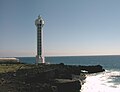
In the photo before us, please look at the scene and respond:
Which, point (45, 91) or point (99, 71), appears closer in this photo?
point (45, 91)

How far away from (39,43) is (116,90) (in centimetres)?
4060

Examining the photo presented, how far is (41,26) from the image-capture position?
79562 mm

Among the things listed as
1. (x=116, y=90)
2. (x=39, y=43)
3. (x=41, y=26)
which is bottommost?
(x=116, y=90)

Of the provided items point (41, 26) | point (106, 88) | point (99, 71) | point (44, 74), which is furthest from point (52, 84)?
point (41, 26)

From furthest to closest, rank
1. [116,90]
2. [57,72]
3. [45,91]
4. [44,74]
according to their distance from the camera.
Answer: [57,72], [44,74], [116,90], [45,91]

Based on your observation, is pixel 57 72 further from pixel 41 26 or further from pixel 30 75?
pixel 41 26

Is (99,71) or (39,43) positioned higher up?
(39,43)

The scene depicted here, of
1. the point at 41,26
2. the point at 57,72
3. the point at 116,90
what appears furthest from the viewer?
the point at 41,26

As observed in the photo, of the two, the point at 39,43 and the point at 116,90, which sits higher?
the point at 39,43

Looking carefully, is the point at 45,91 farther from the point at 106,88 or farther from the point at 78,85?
the point at 106,88

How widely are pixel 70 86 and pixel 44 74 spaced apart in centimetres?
718

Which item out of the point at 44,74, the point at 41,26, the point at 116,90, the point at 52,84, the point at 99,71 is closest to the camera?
the point at 52,84

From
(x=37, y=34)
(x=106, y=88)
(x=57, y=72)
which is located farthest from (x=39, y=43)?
(x=106, y=88)

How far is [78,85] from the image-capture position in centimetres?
4044
